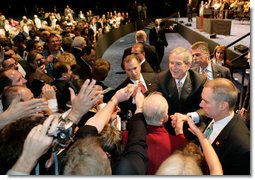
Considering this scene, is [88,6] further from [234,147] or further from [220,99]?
[234,147]

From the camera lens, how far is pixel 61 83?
304 cm

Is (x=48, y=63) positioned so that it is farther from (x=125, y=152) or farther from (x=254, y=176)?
(x=254, y=176)

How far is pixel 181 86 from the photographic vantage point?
256cm

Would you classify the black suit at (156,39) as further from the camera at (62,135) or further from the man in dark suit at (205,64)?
the camera at (62,135)

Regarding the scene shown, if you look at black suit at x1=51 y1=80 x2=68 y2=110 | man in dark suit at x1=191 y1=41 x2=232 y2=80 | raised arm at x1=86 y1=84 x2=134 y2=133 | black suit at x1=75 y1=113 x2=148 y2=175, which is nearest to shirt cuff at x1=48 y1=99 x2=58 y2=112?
black suit at x1=51 y1=80 x2=68 y2=110

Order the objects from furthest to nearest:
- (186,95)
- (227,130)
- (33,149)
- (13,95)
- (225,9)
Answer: (225,9), (186,95), (13,95), (227,130), (33,149)

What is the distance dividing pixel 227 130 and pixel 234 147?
0.13 meters

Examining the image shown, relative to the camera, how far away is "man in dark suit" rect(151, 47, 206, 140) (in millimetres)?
2514

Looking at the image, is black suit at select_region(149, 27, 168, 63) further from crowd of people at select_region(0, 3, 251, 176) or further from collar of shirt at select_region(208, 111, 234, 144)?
collar of shirt at select_region(208, 111, 234, 144)

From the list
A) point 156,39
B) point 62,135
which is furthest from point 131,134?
point 156,39

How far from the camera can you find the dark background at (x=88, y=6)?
1377cm

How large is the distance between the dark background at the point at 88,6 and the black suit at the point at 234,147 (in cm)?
1315

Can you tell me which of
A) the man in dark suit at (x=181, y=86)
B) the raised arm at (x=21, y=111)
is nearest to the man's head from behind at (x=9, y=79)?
the raised arm at (x=21, y=111)

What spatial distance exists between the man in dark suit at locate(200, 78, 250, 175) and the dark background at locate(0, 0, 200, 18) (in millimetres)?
12996
